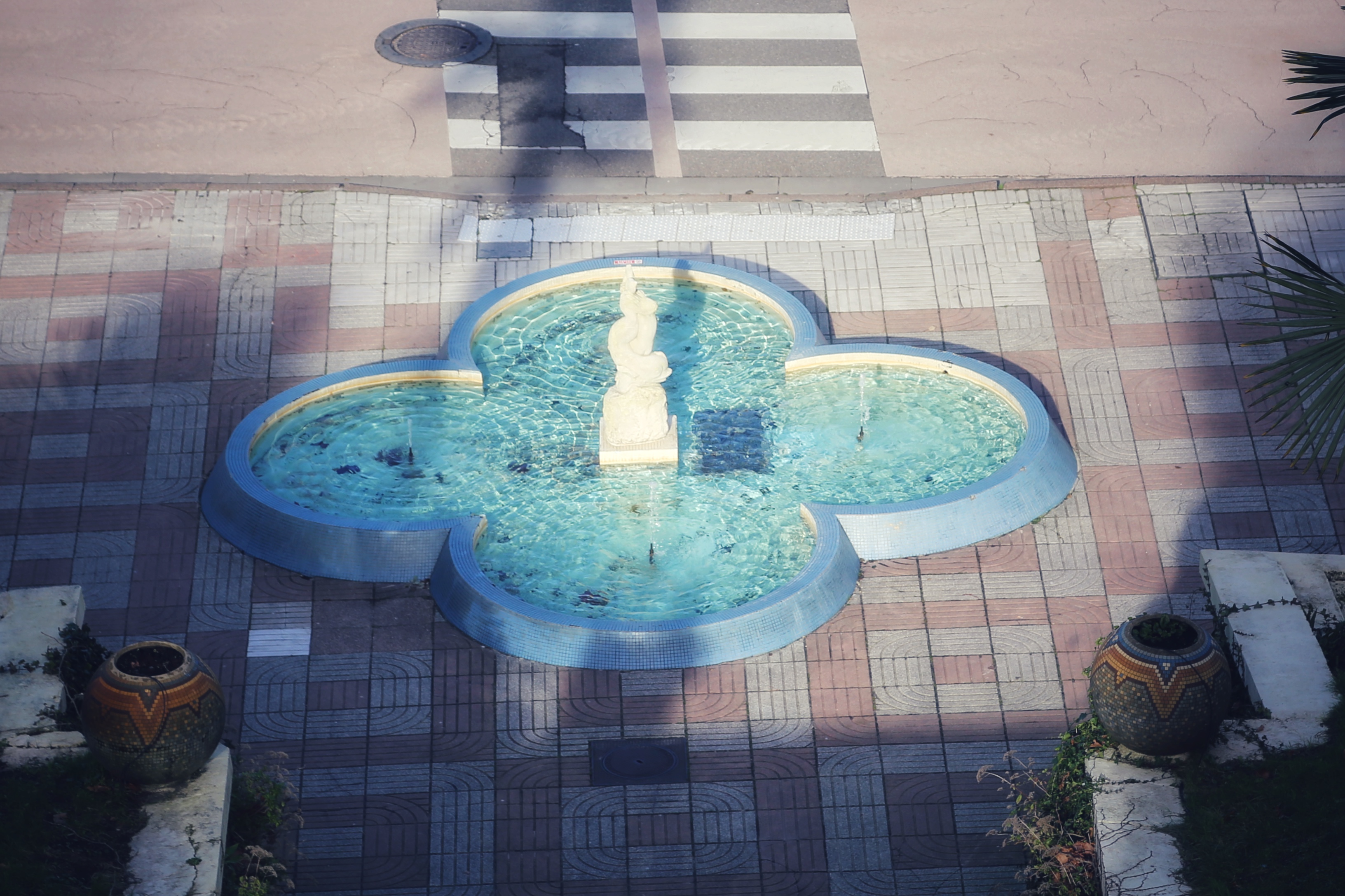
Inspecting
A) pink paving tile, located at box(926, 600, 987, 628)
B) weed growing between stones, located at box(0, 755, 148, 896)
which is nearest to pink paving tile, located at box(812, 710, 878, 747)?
pink paving tile, located at box(926, 600, 987, 628)

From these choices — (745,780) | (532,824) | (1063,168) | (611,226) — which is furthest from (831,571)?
(1063,168)

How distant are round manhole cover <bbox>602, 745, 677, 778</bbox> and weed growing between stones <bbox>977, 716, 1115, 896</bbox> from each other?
2.60 m

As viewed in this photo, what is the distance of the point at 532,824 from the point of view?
13.4 m


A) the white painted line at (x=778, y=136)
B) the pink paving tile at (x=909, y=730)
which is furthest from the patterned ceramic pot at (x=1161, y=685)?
the white painted line at (x=778, y=136)

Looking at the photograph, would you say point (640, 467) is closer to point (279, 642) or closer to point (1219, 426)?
point (279, 642)

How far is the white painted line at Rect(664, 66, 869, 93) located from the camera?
2155cm

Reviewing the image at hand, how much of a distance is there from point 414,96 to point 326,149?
156 centimetres

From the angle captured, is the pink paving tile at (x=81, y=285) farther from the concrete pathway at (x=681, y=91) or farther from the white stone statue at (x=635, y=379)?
the white stone statue at (x=635, y=379)

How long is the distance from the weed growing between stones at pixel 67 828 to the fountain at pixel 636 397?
6062 millimetres

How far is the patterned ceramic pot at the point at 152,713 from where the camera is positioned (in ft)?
37.0

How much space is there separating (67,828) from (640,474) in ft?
21.8

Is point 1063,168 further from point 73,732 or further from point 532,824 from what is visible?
point 73,732

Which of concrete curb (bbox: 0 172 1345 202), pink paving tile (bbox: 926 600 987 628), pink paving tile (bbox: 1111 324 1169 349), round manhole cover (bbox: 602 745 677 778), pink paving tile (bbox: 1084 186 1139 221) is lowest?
round manhole cover (bbox: 602 745 677 778)

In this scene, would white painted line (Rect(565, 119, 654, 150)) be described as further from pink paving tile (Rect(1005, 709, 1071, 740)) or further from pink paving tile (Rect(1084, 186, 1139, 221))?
pink paving tile (Rect(1005, 709, 1071, 740))
